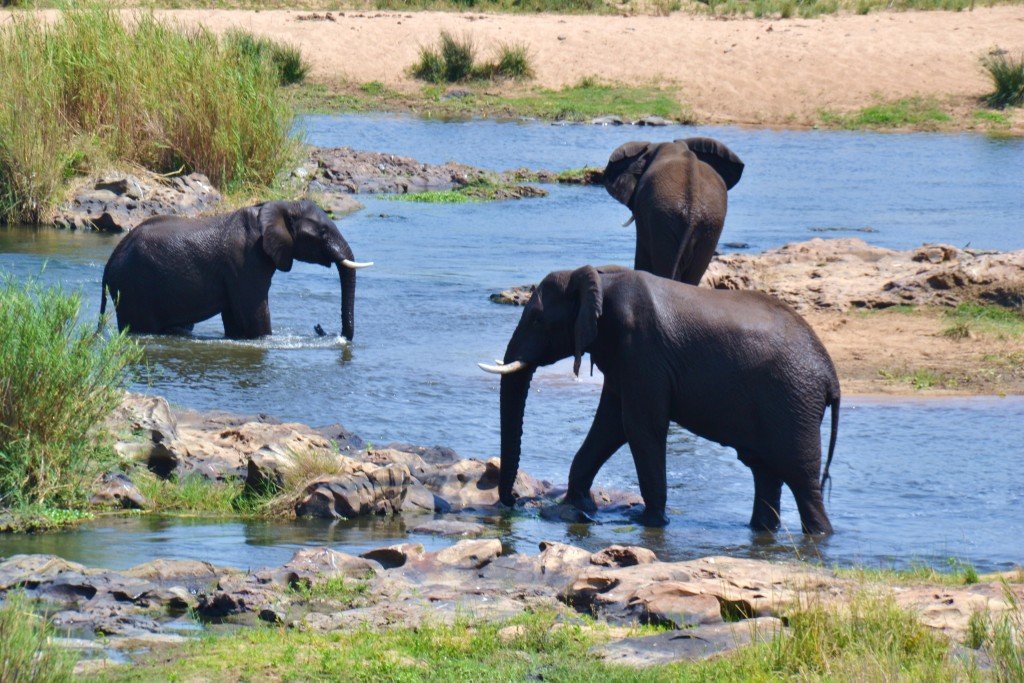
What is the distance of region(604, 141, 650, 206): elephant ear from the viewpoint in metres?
14.1

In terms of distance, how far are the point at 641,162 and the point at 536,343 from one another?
550 cm

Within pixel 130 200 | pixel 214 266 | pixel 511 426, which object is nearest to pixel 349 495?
pixel 511 426

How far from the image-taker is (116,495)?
859cm

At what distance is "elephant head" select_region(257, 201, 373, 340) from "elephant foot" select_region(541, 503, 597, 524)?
582 centimetres

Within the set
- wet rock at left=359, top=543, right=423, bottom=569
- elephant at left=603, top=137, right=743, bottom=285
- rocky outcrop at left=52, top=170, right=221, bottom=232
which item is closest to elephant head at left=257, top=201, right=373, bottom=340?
elephant at left=603, top=137, right=743, bottom=285

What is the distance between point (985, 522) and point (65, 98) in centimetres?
1570

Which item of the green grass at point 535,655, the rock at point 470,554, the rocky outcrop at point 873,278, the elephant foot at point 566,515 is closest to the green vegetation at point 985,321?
the rocky outcrop at point 873,278

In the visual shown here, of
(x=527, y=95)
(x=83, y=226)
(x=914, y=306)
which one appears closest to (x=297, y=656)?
(x=914, y=306)

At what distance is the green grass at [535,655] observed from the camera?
548 cm

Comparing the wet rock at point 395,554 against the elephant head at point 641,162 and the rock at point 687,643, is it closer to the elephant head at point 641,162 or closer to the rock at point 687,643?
the rock at point 687,643

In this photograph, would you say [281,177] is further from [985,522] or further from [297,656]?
[297,656]

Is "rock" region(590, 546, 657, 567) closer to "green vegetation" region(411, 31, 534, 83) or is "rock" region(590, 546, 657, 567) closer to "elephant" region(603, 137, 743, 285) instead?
"elephant" region(603, 137, 743, 285)

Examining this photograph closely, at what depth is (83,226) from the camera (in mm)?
19828

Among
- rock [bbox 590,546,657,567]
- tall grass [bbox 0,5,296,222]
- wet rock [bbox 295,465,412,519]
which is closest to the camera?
rock [bbox 590,546,657,567]
